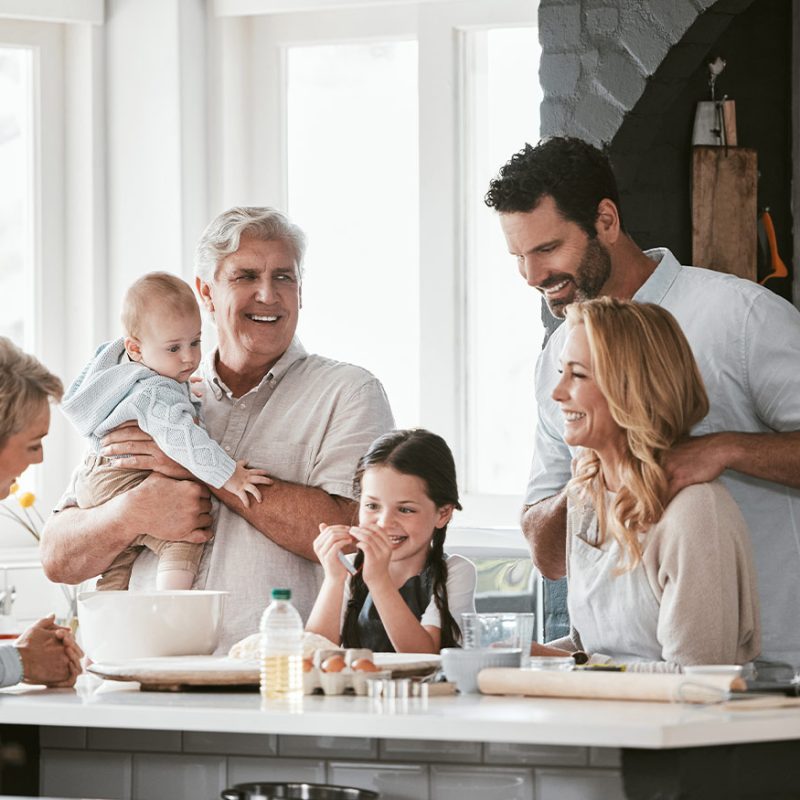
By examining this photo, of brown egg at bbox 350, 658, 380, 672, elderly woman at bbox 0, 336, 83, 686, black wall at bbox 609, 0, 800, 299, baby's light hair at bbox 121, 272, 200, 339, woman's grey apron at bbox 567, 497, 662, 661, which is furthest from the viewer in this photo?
black wall at bbox 609, 0, 800, 299

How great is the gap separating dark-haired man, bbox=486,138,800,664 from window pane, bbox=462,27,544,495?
4.10ft

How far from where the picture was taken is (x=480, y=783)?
1699mm

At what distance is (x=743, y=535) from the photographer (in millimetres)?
2186

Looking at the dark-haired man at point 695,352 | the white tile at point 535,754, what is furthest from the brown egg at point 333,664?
the dark-haired man at point 695,352

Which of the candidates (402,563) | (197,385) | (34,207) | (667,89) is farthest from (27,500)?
(667,89)

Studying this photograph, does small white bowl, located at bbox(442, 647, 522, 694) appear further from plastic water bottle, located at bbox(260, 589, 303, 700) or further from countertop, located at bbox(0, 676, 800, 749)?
plastic water bottle, located at bbox(260, 589, 303, 700)

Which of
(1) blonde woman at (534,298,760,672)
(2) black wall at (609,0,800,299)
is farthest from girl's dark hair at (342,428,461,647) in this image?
(2) black wall at (609,0,800,299)

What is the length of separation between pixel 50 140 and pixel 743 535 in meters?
2.87

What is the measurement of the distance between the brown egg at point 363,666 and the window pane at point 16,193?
9.06 ft

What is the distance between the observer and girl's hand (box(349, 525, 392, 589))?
2.28 meters

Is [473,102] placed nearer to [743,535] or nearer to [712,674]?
[743,535]

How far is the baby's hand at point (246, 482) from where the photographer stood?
2.70 metres

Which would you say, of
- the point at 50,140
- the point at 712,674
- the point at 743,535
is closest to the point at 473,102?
the point at 50,140

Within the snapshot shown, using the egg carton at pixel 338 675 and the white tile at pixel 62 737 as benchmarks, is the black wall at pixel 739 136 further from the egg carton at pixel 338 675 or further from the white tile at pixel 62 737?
the white tile at pixel 62 737
